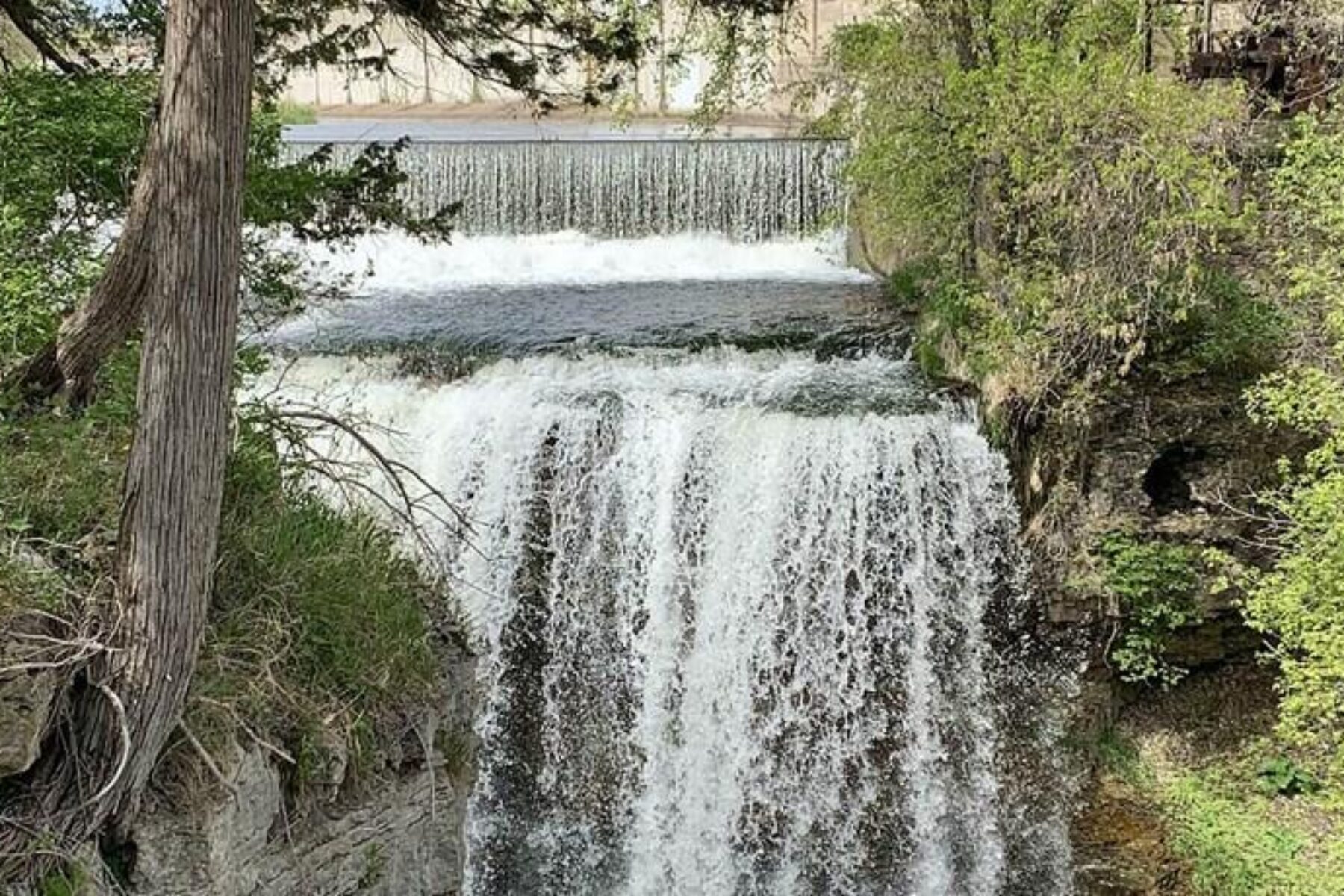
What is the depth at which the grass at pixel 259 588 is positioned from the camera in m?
4.05

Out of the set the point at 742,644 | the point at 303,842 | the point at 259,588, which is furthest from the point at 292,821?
the point at 742,644

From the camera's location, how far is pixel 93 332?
474cm

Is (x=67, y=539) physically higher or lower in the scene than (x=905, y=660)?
higher

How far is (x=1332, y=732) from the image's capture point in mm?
7145

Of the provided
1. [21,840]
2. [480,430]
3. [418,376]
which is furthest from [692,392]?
[21,840]

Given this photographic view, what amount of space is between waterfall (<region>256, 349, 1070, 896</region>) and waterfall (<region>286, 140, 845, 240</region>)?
6.28m

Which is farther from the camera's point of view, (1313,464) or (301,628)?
(1313,464)

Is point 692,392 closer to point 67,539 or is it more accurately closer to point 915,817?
point 915,817

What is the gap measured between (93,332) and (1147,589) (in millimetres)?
6353

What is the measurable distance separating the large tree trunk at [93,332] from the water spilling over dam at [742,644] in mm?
2895

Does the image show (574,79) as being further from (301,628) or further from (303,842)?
(303,842)

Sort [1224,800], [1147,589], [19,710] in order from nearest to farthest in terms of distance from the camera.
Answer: [19,710] < [1224,800] < [1147,589]

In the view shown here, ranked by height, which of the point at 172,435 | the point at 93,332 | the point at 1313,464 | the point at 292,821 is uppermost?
the point at 93,332

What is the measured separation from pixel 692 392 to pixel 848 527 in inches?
62.4
